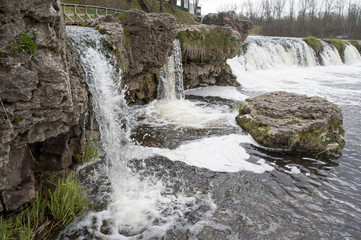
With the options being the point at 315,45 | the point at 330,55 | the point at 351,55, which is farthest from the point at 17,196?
the point at 351,55

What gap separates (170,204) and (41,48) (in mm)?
2959

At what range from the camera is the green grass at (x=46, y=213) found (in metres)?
3.39

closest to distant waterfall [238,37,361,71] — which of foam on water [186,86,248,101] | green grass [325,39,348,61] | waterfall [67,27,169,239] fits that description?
green grass [325,39,348,61]

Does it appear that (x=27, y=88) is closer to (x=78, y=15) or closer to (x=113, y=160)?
(x=113, y=160)

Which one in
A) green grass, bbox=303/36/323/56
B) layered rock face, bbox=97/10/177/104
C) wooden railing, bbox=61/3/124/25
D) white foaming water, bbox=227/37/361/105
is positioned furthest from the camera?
green grass, bbox=303/36/323/56

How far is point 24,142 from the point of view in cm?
347

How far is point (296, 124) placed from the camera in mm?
6652

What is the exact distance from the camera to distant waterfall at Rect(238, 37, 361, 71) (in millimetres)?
18469

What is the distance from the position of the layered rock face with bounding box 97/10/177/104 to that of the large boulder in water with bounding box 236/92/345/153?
11.4 ft

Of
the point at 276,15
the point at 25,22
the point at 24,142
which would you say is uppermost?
the point at 276,15

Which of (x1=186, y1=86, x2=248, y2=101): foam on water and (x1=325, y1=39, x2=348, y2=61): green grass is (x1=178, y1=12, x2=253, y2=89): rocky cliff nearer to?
(x1=186, y1=86, x2=248, y2=101): foam on water

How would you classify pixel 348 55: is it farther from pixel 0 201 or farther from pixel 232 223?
pixel 0 201

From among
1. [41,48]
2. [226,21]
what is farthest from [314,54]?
[41,48]

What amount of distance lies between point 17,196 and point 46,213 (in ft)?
1.72
